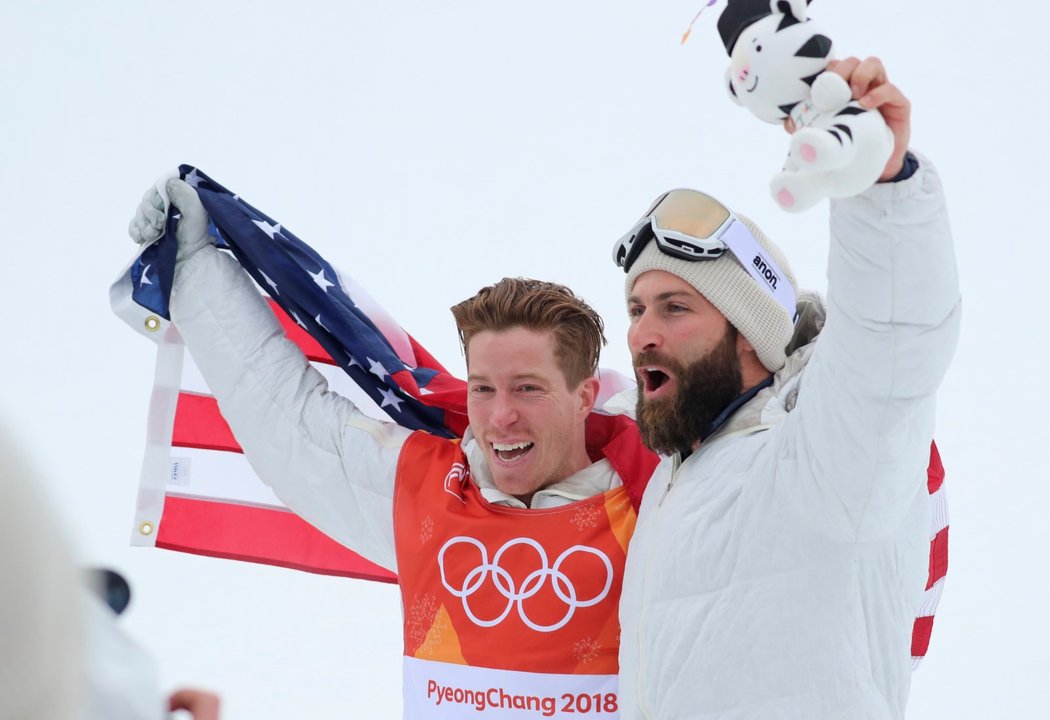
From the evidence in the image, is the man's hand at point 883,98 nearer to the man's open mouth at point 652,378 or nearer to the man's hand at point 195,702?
the man's open mouth at point 652,378

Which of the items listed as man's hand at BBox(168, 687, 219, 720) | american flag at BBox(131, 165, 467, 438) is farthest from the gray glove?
man's hand at BBox(168, 687, 219, 720)

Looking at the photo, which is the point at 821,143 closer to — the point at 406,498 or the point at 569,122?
the point at 406,498

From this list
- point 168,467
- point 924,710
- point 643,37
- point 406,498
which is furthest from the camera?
point 643,37

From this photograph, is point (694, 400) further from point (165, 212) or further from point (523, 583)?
point (165, 212)

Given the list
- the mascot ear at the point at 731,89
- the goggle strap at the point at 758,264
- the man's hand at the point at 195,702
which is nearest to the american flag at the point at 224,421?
the goggle strap at the point at 758,264

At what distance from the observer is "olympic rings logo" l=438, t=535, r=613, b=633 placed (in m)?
2.57

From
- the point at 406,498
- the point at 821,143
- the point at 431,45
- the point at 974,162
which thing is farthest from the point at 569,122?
the point at 821,143

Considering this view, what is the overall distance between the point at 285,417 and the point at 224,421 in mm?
392

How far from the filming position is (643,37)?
5.95m

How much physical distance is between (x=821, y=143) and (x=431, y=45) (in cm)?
513

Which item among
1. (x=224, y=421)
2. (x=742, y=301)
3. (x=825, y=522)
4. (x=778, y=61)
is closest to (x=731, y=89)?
(x=778, y=61)

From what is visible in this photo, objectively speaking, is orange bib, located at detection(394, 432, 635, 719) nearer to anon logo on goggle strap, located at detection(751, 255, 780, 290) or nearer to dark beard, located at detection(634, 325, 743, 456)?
dark beard, located at detection(634, 325, 743, 456)

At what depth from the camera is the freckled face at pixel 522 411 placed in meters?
2.77

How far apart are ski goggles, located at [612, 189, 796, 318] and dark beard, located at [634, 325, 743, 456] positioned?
15cm
